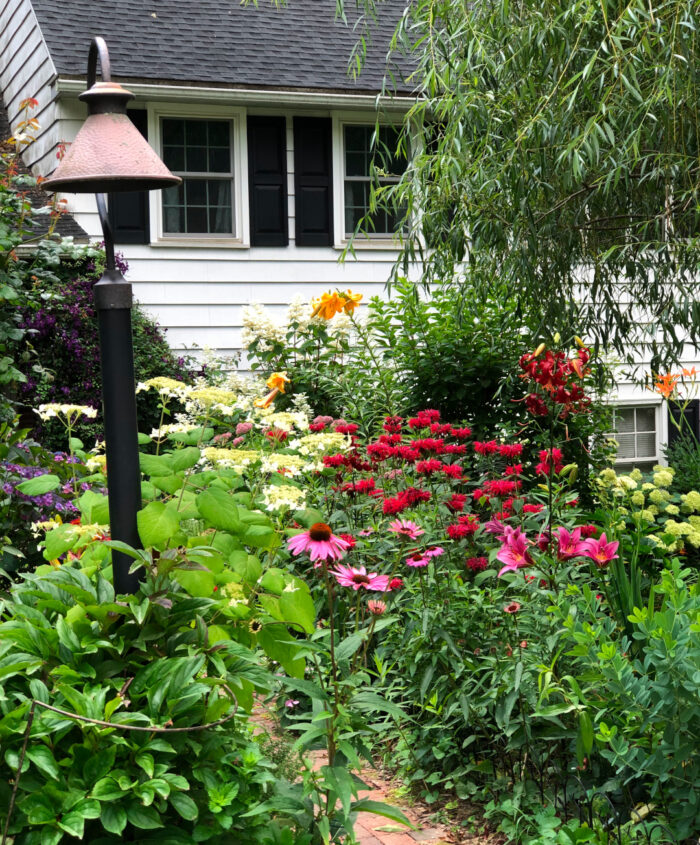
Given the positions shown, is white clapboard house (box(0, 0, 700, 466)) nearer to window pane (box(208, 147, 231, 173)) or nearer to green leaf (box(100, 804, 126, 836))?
window pane (box(208, 147, 231, 173))

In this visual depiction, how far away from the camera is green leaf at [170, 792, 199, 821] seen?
2.24 meters

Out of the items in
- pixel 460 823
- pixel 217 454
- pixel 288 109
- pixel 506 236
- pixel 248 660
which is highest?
pixel 288 109

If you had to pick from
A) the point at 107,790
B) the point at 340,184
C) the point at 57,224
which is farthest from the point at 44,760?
the point at 340,184

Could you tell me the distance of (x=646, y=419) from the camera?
37.8ft

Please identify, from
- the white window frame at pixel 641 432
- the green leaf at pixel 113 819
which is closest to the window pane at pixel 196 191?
the white window frame at pixel 641 432

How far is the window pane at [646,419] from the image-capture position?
1147 cm

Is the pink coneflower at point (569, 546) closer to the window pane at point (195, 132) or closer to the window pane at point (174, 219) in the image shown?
the window pane at point (174, 219)

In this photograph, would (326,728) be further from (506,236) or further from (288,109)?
(288,109)

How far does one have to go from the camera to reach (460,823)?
334 centimetres

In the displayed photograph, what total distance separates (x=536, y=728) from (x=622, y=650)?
0.43 m

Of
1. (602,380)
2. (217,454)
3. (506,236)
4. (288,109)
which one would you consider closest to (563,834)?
(217,454)

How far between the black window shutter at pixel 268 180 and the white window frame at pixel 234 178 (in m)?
0.09

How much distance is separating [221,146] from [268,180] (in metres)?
0.59

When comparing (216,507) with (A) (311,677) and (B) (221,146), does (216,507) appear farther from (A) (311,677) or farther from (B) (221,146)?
(B) (221,146)
